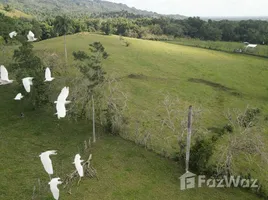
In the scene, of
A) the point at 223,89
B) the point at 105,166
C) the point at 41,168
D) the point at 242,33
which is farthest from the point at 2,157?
the point at 242,33

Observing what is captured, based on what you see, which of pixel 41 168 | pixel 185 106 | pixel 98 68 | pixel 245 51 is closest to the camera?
pixel 41 168

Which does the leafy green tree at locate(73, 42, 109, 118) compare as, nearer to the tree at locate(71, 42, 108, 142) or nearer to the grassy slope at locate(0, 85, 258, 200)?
the tree at locate(71, 42, 108, 142)

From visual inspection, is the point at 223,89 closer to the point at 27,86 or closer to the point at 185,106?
the point at 185,106

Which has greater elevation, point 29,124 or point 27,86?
point 27,86

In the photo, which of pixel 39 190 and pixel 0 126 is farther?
pixel 0 126

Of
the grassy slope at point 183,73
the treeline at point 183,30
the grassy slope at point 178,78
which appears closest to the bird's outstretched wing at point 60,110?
the grassy slope at point 178,78

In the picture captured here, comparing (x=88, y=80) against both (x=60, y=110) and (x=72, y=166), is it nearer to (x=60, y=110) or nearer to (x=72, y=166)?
(x=72, y=166)

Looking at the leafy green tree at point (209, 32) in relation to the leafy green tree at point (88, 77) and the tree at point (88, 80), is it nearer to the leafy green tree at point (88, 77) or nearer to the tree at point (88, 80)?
the tree at point (88, 80)
